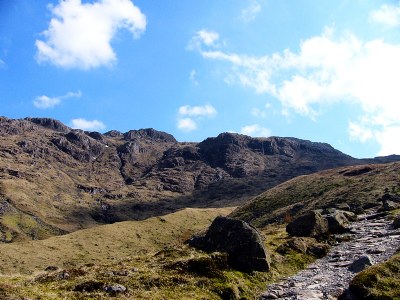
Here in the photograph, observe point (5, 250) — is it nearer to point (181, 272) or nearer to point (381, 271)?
point (181, 272)

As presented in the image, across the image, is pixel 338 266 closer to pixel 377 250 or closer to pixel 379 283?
pixel 377 250

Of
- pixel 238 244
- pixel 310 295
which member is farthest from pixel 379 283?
pixel 238 244

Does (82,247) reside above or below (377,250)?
below

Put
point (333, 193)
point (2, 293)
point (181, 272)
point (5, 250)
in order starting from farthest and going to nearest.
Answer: point (5, 250)
point (333, 193)
point (181, 272)
point (2, 293)

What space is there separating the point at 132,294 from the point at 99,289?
1.86m

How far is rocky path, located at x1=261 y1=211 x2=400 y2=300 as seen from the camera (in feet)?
73.7

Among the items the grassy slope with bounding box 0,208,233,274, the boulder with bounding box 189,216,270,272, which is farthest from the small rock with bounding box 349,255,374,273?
the grassy slope with bounding box 0,208,233,274

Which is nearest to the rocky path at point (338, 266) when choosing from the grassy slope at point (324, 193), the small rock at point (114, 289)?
the small rock at point (114, 289)

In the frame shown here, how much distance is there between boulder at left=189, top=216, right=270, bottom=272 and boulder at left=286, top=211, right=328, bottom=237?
39.7ft

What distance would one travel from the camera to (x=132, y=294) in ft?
69.4

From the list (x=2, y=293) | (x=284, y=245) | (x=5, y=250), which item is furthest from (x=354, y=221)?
(x=5, y=250)

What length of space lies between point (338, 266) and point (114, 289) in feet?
50.5

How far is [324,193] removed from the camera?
103875 millimetres

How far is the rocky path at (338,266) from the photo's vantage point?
2246 cm
